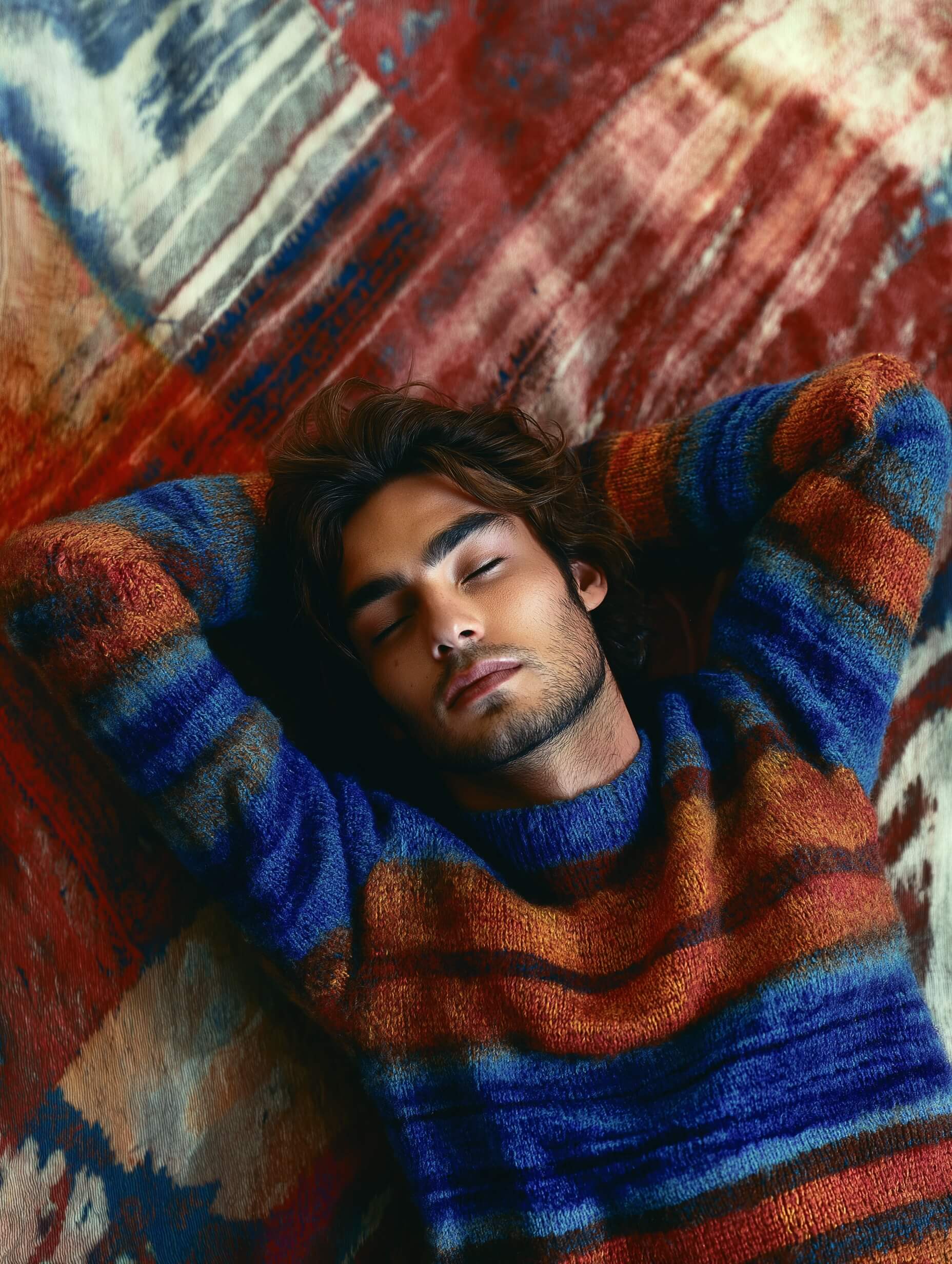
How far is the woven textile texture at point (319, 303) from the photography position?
3.90 ft

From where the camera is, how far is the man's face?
3.79ft

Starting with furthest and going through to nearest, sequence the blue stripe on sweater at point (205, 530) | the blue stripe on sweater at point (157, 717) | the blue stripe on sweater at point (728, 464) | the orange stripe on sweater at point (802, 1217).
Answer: the blue stripe on sweater at point (728, 464)
the blue stripe on sweater at point (205, 530)
the blue stripe on sweater at point (157, 717)
the orange stripe on sweater at point (802, 1217)

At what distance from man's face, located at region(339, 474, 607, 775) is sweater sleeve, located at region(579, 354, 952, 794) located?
0.21 metres

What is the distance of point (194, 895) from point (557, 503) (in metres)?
0.66

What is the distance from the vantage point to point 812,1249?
0.97 m

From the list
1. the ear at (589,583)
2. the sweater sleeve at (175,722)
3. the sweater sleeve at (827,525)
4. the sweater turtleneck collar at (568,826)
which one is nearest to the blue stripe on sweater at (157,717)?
the sweater sleeve at (175,722)

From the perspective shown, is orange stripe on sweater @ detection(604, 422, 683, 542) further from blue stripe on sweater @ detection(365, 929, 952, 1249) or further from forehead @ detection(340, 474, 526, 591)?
blue stripe on sweater @ detection(365, 929, 952, 1249)

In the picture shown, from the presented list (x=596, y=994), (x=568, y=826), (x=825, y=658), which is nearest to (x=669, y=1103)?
(x=596, y=994)

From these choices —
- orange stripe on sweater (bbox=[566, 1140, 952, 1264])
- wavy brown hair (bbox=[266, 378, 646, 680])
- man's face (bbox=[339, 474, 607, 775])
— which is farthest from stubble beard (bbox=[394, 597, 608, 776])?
orange stripe on sweater (bbox=[566, 1140, 952, 1264])

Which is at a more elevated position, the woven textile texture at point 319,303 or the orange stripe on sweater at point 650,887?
the woven textile texture at point 319,303

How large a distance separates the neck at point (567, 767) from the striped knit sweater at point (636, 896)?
1.3 inches

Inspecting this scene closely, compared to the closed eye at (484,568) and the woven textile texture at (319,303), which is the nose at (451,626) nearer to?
the closed eye at (484,568)

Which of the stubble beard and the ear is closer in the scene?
the stubble beard

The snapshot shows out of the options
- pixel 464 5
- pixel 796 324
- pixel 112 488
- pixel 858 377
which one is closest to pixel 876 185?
pixel 796 324
